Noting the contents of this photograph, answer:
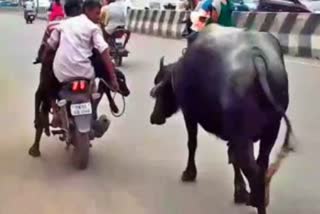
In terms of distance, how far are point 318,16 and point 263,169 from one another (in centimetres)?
1139

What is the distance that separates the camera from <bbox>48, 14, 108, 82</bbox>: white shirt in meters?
7.26

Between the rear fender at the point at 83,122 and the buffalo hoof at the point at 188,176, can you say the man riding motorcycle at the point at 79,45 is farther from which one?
the buffalo hoof at the point at 188,176

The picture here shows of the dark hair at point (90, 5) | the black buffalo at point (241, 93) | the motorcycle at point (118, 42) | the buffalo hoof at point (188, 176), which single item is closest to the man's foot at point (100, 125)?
the dark hair at point (90, 5)

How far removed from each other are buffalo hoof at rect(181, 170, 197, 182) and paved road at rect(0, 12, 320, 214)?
0.08 meters

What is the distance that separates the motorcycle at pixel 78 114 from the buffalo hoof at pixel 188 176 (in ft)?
3.13

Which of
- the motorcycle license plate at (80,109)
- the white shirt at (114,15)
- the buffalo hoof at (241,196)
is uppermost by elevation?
the buffalo hoof at (241,196)

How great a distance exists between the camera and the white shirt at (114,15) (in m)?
16.4

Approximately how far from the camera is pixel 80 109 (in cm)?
723

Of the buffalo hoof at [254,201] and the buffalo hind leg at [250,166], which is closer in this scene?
the buffalo hind leg at [250,166]

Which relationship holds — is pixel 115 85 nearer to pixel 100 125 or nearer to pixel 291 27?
pixel 100 125

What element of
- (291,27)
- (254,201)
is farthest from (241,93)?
(291,27)

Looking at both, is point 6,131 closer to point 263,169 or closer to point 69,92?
point 69,92

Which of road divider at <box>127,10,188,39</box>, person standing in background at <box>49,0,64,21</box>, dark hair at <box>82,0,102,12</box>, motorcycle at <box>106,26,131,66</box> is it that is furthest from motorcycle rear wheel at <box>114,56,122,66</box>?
dark hair at <box>82,0,102,12</box>

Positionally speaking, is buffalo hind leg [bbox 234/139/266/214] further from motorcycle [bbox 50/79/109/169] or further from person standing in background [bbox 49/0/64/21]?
person standing in background [bbox 49/0/64/21]
